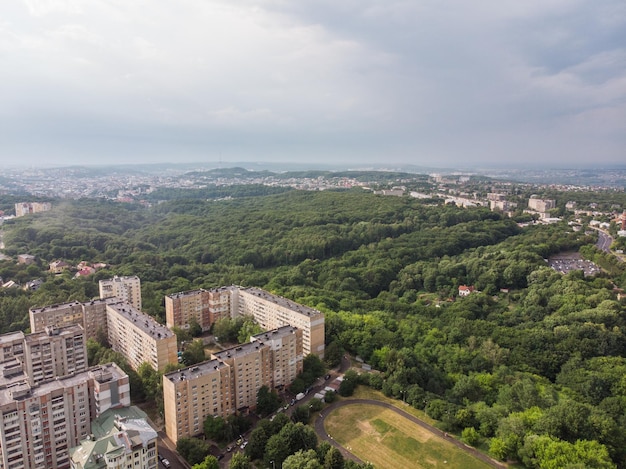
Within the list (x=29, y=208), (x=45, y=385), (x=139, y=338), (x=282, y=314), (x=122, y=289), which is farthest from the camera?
(x=29, y=208)

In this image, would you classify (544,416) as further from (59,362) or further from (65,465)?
(59,362)

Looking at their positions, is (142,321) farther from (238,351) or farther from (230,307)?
(238,351)

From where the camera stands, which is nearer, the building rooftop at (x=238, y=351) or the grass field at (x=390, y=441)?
the grass field at (x=390, y=441)

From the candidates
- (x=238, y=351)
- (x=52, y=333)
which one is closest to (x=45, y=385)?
(x=52, y=333)

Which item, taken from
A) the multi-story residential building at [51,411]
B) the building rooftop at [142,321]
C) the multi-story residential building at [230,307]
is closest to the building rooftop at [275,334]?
the multi-story residential building at [230,307]

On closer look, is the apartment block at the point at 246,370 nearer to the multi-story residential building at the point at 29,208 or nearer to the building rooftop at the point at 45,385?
the building rooftop at the point at 45,385

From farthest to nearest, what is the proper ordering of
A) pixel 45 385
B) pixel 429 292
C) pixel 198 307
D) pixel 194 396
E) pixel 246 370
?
pixel 429 292 → pixel 198 307 → pixel 246 370 → pixel 194 396 → pixel 45 385

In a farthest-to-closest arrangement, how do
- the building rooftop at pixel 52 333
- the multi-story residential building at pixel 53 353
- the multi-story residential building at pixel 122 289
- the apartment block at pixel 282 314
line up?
the multi-story residential building at pixel 122 289
the apartment block at pixel 282 314
the building rooftop at pixel 52 333
the multi-story residential building at pixel 53 353
